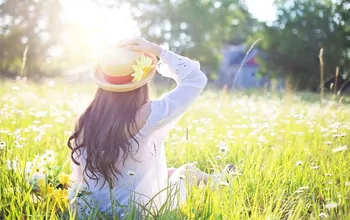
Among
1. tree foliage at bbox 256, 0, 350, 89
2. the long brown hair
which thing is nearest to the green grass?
the long brown hair

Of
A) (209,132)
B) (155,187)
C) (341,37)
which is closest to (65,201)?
(155,187)

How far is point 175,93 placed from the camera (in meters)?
2.63

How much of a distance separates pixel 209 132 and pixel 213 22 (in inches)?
1073

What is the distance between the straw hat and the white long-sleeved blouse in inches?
6.0

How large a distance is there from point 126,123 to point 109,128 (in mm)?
94

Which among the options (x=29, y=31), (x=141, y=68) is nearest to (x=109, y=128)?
(x=141, y=68)

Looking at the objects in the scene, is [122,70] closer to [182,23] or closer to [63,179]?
[63,179]

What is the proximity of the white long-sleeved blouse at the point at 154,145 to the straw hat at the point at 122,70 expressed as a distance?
15 cm

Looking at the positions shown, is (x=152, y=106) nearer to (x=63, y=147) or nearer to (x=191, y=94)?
(x=191, y=94)

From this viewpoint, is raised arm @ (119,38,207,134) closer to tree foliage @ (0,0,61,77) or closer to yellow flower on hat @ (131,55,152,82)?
yellow flower on hat @ (131,55,152,82)

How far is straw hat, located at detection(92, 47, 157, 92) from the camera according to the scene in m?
2.53

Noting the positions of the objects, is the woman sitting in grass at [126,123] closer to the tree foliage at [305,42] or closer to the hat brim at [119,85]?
A: the hat brim at [119,85]

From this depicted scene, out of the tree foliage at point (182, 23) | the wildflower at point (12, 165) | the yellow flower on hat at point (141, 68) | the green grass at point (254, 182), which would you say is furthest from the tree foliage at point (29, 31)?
the yellow flower on hat at point (141, 68)

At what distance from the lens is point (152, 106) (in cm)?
255
